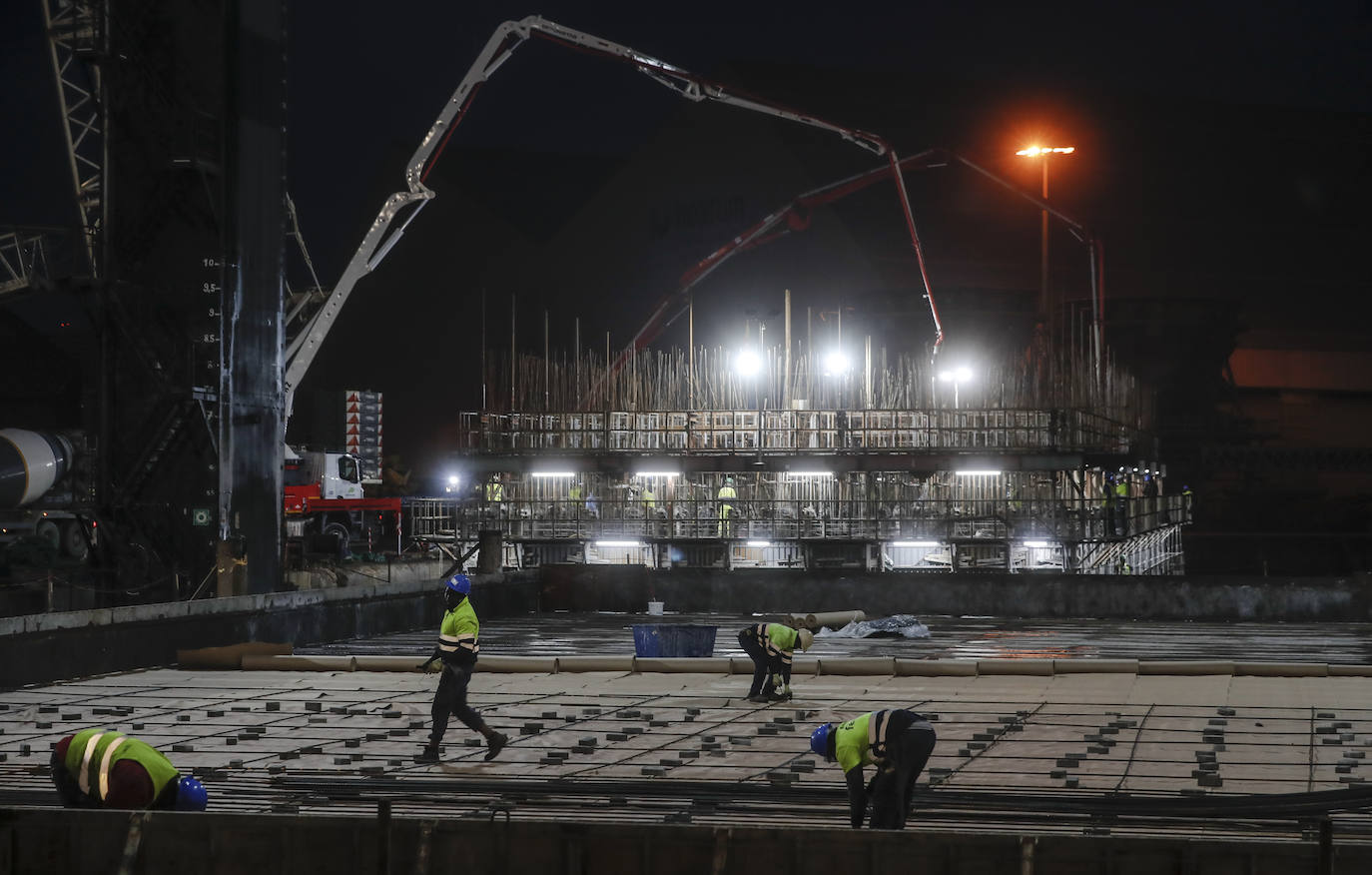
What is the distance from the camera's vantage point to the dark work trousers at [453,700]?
12062 mm

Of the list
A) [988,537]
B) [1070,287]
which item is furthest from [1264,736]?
[1070,287]

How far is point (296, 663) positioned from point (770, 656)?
7.17 metres

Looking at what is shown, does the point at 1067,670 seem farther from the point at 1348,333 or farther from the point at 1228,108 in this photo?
the point at 1228,108

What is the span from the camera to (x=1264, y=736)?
1361cm

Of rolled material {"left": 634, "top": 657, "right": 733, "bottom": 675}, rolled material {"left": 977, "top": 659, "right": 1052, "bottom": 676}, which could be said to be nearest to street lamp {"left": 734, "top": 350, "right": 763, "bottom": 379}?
rolled material {"left": 634, "top": 657, "right": 733, "bottom": 675}

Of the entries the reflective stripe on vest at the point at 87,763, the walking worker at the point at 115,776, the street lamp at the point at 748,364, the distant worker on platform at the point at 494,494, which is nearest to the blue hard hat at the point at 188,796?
the walking worker at the point at 115,776

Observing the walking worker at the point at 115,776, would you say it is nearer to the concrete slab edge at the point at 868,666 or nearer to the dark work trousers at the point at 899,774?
the dark work trousers at the point at 899,774

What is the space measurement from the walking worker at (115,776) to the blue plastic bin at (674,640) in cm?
1159

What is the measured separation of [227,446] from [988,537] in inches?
725

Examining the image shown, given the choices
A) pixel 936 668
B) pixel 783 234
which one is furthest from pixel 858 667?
pixel 783 234

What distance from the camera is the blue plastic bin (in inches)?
792

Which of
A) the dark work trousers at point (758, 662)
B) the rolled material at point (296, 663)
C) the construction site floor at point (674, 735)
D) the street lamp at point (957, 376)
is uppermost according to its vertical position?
the street lamp at point (957, 376)

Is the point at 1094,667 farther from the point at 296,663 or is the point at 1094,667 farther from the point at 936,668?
the point at 296,663

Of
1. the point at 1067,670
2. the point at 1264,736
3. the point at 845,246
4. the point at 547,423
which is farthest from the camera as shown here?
the point at 845,246
